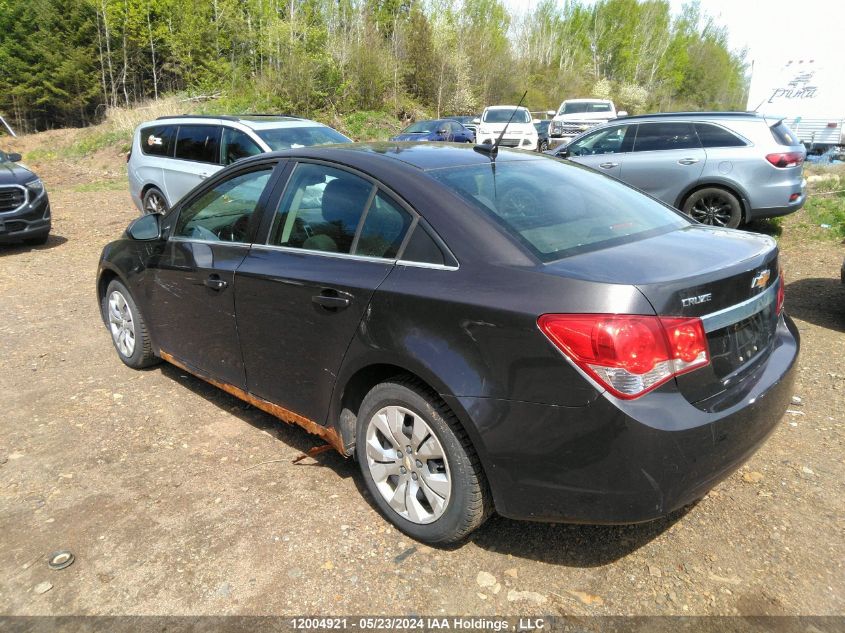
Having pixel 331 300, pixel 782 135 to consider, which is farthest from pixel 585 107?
pixel 331 300

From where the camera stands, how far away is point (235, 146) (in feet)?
27.7

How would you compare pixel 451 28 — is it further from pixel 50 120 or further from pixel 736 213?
pixel 736 213

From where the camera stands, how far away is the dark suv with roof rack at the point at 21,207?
9195 mm

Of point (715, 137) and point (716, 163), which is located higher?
point (715, 137)

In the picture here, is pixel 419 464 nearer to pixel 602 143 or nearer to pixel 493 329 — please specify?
pixel 493 329

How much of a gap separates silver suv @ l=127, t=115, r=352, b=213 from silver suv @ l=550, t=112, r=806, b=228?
4286mm

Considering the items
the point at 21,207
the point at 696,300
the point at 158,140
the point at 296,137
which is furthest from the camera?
the point at 158,140

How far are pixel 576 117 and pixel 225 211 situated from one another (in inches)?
831

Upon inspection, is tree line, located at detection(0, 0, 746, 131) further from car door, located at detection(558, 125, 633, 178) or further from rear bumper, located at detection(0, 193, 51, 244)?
car door, located at detection(558, 125, 633, 178)

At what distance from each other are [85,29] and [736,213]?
4397 centimetres

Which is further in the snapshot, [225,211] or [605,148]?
[605,148]

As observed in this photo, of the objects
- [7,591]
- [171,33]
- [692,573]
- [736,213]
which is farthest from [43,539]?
[171,33]

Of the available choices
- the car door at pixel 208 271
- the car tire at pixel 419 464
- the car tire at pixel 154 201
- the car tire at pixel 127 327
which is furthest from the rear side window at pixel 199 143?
the car tire at pixel 419 464

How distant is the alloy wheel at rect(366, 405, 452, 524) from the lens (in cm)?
263
